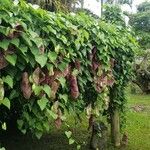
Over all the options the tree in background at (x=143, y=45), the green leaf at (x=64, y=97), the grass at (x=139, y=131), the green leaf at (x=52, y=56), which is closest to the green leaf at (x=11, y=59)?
the green leaf at (x=52, y=56)

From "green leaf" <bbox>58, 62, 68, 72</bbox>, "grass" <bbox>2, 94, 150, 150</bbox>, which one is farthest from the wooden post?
"green leaf" <bbox>58, 62, 68, 72</bbox>

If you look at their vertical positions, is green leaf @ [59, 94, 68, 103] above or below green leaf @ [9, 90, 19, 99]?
below

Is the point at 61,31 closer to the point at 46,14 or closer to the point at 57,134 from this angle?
the point at 46,14

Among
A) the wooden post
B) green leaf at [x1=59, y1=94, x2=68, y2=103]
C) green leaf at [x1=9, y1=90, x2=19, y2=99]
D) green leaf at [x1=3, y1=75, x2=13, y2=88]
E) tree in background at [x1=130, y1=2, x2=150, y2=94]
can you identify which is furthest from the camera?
tree in background at [x1=130, y1=2, x2=150, y2=94]

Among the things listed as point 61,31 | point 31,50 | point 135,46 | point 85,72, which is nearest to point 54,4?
point 135,46

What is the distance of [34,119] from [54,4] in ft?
18.3

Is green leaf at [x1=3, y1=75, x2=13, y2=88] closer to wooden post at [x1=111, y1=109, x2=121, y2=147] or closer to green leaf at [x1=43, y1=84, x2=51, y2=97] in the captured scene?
green leaf at [x1=43, y1=84, x2=51, y2=97]

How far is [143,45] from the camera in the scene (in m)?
24.6

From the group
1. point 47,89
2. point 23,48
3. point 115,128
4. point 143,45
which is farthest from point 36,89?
point 143,45

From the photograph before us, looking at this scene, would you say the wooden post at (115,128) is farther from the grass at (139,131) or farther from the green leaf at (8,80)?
the green leaf at (8,80)

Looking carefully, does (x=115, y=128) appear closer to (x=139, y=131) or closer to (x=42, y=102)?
(x=139, y=131)

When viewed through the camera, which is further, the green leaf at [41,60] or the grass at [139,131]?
the grass at [139,131]

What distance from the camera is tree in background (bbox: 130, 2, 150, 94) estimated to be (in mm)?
19625

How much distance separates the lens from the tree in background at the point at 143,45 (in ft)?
64.4
